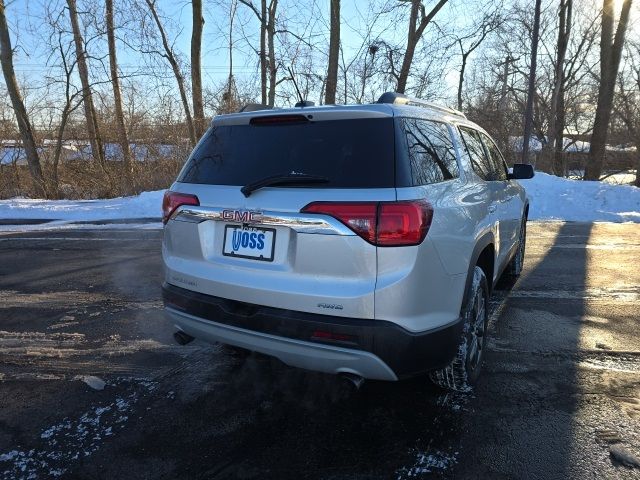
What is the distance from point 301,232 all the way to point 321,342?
58 centimetres

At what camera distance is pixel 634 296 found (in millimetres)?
5191

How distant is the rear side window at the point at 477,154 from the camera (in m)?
A: 3.52

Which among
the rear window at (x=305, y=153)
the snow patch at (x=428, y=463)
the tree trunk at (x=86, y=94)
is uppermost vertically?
the tree trunk at (x=86, y=94)

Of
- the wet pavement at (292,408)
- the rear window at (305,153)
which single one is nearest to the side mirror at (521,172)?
the wet pavement at (292,408)

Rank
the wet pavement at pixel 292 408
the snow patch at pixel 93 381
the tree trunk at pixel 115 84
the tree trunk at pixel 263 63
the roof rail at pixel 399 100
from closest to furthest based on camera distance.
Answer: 1. the wet pavement at pixel 292 408
2. the roof rail at pixel 399 100
3. the snow patch at pixel 93 381
4. the tree trunk at pixel 115 84
5. the tree trunk at pixel 263 63

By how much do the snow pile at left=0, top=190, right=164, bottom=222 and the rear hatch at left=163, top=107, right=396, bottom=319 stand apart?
29.5 ft

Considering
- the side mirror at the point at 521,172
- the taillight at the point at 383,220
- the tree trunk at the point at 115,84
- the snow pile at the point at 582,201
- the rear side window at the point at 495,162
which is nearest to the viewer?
the taillight at the point at 383,220

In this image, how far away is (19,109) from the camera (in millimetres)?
16672

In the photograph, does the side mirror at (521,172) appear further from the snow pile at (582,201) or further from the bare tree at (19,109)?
the bare tree at (19,109)

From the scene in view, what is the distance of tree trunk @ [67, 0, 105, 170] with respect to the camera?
1772 centimetres

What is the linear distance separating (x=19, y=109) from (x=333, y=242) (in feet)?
61.0

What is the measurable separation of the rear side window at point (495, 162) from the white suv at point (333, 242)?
4.19 feet

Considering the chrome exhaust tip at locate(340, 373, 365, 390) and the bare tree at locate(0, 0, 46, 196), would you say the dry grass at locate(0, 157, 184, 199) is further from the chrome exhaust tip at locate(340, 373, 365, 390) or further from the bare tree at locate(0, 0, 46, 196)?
the chrome exhaust tip at locate(340, 373, 365, 390)

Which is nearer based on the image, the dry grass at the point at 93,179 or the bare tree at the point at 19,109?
the bare tree at the point at 19,109
